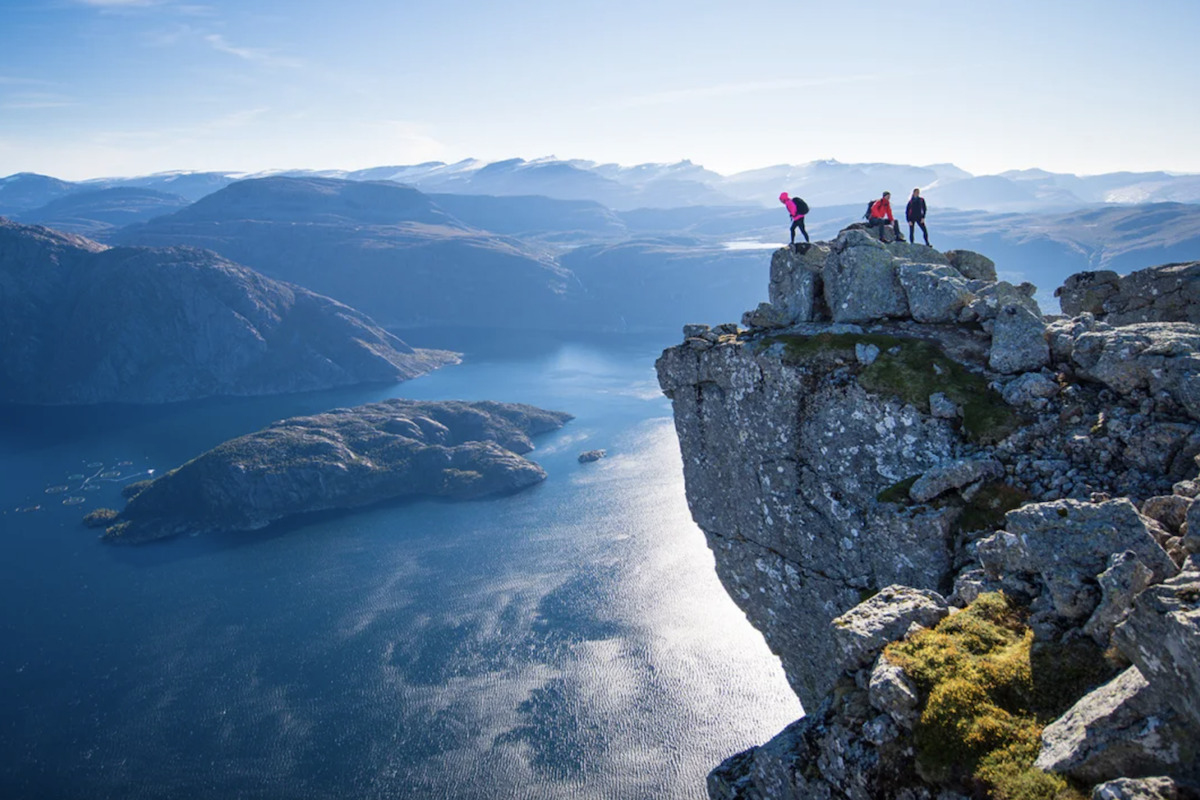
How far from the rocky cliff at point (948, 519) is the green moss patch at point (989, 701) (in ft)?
0.13

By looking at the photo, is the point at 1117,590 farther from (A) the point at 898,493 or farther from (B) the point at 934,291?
(B) the point at 934,291

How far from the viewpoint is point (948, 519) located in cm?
1995

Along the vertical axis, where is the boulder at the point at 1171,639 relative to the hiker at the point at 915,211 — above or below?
below

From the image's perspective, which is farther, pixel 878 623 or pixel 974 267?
pixel 974 267

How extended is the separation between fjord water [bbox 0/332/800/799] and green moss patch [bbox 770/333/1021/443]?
61.0 metres

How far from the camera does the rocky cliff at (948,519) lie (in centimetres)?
1190

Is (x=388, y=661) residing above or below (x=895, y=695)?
below

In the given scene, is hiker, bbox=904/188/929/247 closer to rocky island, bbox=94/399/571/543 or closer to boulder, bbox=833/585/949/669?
boulder, bbox=833/585/949/669

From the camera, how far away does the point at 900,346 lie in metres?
25.0

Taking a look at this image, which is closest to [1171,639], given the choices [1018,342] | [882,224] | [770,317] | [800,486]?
[1018,342]

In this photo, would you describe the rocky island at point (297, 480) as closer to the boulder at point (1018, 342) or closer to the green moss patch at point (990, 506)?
the boulder at point (1018, 342)

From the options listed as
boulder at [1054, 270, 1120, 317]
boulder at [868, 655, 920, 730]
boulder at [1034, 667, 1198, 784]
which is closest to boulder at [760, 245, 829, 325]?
boulder at [1054, 270, 1120, 317]

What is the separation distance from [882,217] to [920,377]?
41.9 ft

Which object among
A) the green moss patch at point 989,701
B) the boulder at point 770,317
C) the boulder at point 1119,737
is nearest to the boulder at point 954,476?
the green moss patch at point 989,701
